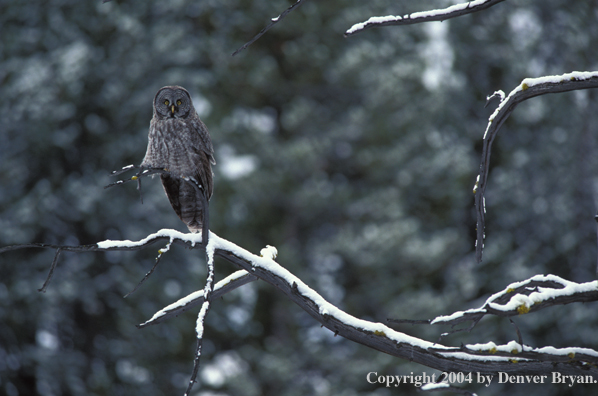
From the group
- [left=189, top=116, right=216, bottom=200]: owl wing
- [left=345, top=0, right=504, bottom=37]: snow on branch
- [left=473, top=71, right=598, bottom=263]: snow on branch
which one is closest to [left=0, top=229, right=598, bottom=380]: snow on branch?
[left=473, top=71, right=598, bottom=263]: snow on branch

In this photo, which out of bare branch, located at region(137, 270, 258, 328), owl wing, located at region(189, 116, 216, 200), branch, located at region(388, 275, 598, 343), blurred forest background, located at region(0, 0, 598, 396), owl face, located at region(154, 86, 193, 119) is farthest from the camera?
blurred forest background, located at region(0, 0, 598, 396)

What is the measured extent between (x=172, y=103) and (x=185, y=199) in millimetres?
726

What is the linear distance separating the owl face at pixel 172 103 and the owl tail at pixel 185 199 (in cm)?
52

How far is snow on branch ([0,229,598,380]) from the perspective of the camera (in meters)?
2.23

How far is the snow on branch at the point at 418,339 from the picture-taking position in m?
2.23

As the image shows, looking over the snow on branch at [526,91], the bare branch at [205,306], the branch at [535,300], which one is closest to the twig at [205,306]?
the bare branch at [205,306]

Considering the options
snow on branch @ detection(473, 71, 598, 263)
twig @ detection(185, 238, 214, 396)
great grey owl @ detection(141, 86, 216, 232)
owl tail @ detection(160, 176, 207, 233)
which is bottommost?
twig @ detection(185, 238, 214, 396)

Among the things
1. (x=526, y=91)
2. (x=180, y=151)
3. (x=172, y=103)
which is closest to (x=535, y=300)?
(x=526, y=91)

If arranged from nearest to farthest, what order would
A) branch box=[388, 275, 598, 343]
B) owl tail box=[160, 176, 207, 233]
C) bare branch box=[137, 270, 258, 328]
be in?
branch box=[388, 275, 598, 343], bare branch box=[137, 270, 258, 328], owl tail box=[160, 176, 207, 233]

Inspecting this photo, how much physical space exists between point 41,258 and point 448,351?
30.1 ft

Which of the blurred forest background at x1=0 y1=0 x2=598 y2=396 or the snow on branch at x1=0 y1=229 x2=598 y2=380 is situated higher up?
the blurred forest background at x1=0 y1=0 x2=598 y2=396

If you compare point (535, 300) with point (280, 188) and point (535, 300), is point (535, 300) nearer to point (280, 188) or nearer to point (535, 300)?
point (535, 300)

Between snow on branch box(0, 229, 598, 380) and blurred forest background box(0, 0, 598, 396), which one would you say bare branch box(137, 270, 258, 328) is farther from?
blurred forest background box(0, 0, 598, 396)

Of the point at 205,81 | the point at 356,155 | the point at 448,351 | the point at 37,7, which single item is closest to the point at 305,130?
the point at 356,155
